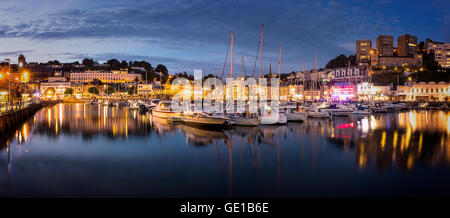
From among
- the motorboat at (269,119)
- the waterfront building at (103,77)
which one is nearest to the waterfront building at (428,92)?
the motorboat at (269,119)

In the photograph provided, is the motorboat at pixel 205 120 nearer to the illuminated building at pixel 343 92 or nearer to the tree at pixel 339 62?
the illuminated building at pixel 343 92

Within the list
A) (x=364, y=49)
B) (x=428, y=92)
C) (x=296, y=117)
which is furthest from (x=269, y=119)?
(x=364, y=49)

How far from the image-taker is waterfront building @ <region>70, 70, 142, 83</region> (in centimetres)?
18025

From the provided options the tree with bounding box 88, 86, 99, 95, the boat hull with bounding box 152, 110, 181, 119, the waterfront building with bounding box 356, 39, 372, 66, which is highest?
the waterfront building with bounding box 356, 39, 372, 66

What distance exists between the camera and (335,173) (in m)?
11.9

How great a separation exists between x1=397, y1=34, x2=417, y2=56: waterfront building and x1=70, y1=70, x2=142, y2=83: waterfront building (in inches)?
5214

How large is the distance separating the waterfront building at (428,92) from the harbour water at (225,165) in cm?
6324

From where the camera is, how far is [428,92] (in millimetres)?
75312

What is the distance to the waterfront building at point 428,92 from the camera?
7306 cm

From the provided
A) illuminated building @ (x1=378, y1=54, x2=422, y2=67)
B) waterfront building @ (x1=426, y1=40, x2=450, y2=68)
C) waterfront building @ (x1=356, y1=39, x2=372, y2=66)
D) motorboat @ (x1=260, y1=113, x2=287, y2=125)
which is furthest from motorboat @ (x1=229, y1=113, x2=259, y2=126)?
waterfront building @ (x1=356, y1=39, x2=372, y2=66)

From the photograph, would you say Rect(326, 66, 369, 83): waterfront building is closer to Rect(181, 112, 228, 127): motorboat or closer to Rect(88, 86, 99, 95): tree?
Rect(181, 112, 228, 127): motorboat

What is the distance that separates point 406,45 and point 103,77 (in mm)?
151557

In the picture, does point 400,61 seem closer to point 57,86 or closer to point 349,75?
point 349,75
